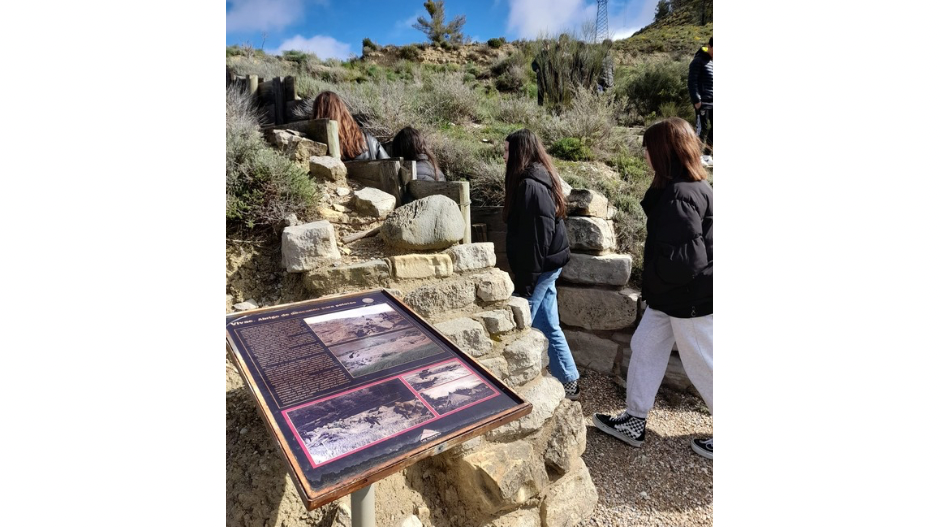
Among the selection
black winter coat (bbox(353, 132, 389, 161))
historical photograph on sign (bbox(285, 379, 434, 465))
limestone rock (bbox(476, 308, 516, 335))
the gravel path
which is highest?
black winter coat (bbox(353, 132, 389, 161))

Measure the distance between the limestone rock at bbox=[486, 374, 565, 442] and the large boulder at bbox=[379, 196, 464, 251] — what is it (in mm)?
726

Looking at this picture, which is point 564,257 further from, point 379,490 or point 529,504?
point 379,490

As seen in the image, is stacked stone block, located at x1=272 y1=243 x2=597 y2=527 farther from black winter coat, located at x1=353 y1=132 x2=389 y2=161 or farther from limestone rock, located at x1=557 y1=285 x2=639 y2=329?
black winter coat, located at x1=353 y1=132 x2=389 y2=161

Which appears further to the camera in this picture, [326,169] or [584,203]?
[584,203]

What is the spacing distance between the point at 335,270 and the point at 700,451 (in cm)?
211

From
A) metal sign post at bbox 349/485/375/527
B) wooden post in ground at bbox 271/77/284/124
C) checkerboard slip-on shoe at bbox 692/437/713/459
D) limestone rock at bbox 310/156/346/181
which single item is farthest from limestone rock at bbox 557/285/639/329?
wooden post in ground at bbox 271/77/284/124

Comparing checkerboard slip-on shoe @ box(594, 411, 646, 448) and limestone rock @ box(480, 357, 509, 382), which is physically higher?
limestone rock @ box(480, 357, 509, 382)

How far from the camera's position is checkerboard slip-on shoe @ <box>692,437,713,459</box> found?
2.33 m

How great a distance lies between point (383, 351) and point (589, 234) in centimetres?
222

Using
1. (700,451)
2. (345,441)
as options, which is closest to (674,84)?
(700,451)

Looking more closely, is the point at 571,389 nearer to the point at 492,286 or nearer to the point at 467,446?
the point at 492,286

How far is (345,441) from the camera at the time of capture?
37.2 inches

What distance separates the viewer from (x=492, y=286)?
192 centimetres

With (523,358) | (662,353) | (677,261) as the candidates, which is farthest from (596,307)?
(523,358)
